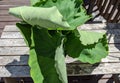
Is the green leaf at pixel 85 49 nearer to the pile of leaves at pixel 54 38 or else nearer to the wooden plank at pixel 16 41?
the pile of leaves at pixel 54 38

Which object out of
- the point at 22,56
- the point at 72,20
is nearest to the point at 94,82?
the point at 22,56

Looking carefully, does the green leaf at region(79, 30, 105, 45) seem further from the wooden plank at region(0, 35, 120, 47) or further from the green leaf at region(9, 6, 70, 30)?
the wooden plank at region(0, 35, 120, 47)

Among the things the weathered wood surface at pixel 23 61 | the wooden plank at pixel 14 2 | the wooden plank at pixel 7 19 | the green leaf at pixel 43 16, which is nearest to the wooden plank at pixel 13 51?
the weathered wood surface at pixel 23 61

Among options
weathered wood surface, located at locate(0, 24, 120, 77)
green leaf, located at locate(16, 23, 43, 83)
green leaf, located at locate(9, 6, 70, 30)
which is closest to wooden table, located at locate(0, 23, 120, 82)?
weathered wood surface, located at locate(0, 24, 120, 77)

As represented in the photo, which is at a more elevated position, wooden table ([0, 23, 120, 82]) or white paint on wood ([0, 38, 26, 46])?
white paint on wood ([0, 38, 26, 46])

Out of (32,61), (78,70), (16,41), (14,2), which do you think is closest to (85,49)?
(78,70)

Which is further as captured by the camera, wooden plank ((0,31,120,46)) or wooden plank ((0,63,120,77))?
wooden plank ((0,31,120,46))
